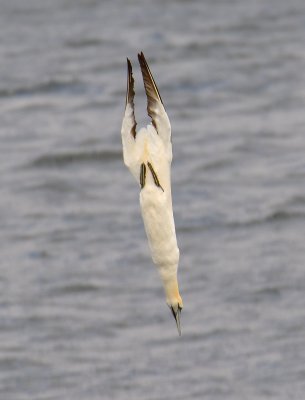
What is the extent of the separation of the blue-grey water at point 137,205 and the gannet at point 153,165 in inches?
108

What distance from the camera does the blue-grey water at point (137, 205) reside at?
11.0 meters

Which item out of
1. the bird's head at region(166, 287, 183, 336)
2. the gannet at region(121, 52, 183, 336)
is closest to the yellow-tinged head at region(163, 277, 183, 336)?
the bird's head at region(166, 287, 183, 336)

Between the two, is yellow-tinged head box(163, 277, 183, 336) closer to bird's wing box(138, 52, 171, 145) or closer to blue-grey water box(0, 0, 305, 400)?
bird's wing box(138, 52, 171, 145)

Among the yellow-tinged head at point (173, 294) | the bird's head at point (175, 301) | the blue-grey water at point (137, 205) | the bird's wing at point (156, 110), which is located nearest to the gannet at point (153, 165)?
the bird's wing at point (156, 110)

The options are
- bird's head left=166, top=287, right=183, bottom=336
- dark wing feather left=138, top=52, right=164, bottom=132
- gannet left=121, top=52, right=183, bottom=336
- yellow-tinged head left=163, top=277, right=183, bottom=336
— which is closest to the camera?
gannet left=121, top=52, right=183, bottom=336

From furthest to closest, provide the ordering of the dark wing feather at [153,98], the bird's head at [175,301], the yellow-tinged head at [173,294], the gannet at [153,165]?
the bird's head at [175,301], the yellow-tinged head at [173,294], the dark wing feather at [153,98], the gannet at [153,165]

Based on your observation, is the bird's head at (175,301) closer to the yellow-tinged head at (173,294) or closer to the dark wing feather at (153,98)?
the yellow-tinged head at (173,294)

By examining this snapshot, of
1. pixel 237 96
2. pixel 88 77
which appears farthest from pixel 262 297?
pixel 88 77

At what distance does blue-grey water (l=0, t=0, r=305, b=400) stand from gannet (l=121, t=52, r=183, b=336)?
8.97 ft

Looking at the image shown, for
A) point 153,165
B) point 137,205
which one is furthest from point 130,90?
point 137,205

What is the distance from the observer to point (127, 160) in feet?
25.5

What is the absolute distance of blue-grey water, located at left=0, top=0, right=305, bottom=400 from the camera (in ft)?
36.2

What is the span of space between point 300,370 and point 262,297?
5.17 feet

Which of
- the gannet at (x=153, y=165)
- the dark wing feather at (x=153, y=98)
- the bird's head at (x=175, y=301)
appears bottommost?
the bird's head at (x=175, y=301)
